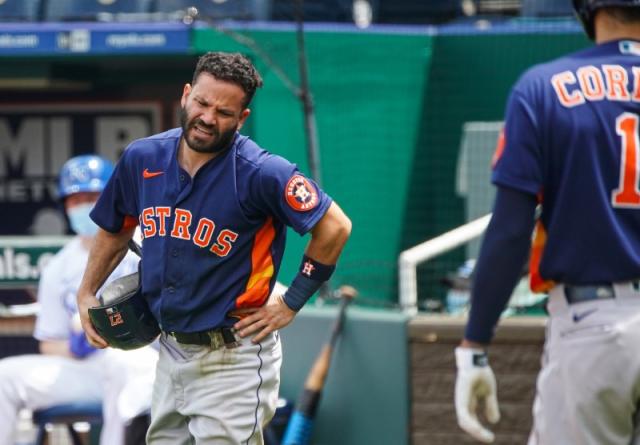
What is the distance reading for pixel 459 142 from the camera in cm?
867

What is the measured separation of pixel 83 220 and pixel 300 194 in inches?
94.0

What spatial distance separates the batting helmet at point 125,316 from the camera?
12.5 feet

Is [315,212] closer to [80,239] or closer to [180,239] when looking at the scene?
[180,239]

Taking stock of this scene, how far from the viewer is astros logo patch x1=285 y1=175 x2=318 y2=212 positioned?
3.65 metres

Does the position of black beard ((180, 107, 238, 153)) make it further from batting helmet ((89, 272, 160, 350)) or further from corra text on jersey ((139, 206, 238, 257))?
batting helmet ((89, 272, 160, 350))

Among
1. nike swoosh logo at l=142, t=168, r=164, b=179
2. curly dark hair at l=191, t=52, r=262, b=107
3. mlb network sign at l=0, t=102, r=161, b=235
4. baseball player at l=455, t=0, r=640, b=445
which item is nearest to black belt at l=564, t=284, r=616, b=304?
baseball player at l=455, t=0, r=640, b=445

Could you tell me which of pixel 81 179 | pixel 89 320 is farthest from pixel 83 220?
pixel 89 320

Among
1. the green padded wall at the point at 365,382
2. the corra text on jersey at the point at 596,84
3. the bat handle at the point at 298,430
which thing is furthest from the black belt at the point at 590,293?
the bat handle at the point at 298,430

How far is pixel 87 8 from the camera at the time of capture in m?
9.67

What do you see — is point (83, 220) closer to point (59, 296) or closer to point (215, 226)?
point (59, 296)

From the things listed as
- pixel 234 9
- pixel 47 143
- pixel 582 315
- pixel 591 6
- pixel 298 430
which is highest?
pixel 591 6

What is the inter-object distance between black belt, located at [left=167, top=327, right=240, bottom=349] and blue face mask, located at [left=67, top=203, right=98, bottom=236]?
2156mm

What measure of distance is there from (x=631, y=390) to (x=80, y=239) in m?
3.46

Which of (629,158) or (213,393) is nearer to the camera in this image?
(629,158)
